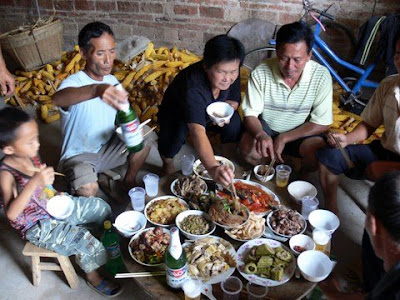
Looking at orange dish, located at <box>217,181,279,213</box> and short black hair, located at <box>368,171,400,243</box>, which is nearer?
short black hair, located at <box>368,171,400,243</box>

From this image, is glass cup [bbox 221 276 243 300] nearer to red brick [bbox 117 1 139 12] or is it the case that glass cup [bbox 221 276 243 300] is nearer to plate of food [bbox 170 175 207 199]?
plate of food [bbox 170 175 207 199]

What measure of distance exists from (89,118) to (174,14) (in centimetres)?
342

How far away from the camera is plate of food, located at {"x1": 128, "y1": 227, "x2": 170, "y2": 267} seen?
2219 millimetres

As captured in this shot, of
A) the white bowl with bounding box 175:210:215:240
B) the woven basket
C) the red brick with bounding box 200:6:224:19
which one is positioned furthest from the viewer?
the red brick with bounding box 200:6:224:19

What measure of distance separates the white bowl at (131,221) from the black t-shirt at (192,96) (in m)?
0.87

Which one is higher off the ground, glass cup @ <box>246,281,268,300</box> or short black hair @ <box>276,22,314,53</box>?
short black hair @ <box>276,22,314,53</box>

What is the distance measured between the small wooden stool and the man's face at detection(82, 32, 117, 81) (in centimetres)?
143

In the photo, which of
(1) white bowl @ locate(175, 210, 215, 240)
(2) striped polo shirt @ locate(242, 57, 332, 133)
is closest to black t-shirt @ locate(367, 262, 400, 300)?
(1) white bowl @ locate(175, 210, 215, 240)

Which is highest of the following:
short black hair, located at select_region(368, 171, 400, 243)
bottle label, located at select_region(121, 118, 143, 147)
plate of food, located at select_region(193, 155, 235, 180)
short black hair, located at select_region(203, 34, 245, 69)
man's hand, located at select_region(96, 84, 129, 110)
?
short black hair, located at select_region(203, 34, 245, 69)

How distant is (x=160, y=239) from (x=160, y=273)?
0.79 ft

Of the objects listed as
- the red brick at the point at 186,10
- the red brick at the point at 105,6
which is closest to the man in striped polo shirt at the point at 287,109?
the red brick at the point at 186,10

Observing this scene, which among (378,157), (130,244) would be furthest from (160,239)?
(378,157)

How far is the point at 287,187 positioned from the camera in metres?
2.84

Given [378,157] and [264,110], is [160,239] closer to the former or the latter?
[264,110]
